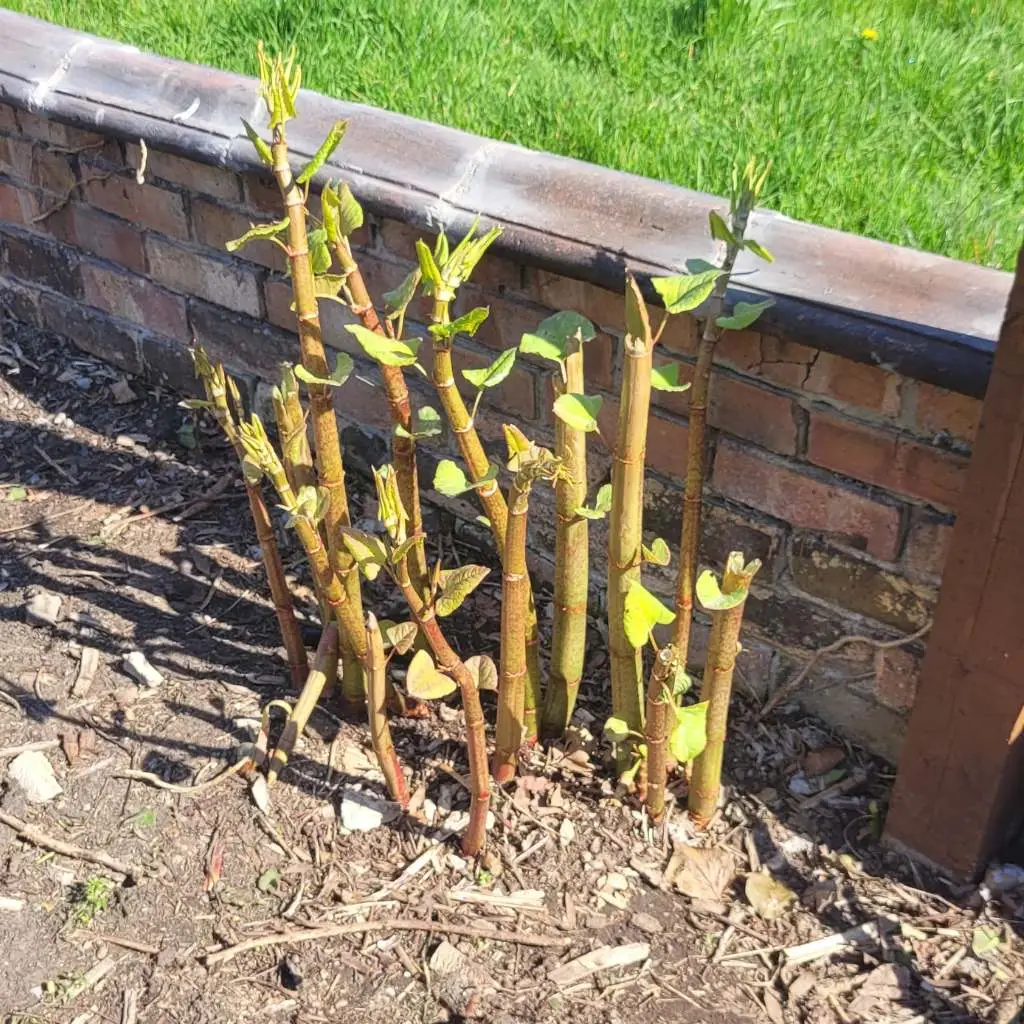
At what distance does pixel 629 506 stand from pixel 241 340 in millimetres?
1330

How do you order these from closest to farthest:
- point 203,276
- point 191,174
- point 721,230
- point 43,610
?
point 721,230, point 43,610, point 191,174, point 203,276

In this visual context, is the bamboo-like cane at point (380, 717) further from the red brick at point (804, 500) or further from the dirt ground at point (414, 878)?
the red brick at point (804, 500)

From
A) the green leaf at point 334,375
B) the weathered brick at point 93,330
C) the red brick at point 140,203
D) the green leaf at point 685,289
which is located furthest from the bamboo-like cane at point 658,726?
the weathered brick at point 93,330

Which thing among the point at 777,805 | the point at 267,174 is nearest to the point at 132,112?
the point at 267,174

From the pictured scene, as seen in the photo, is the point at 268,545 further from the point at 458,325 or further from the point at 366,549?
the point at 458,325

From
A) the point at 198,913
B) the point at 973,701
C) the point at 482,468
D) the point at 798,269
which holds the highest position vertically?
the point at 798,269

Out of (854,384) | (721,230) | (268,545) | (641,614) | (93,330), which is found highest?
(721,230)

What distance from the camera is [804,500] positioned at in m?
2.01

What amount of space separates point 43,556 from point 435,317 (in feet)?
4.48

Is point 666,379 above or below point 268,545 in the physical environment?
above

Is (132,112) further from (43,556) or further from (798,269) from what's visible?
(798,269)

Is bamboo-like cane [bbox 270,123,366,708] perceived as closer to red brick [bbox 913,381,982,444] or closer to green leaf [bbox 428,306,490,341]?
green leaf [bbox 428,306,490,341]

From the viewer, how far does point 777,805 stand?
2127 millimetres

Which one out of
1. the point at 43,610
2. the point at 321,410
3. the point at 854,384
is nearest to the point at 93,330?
the point at 43,610
